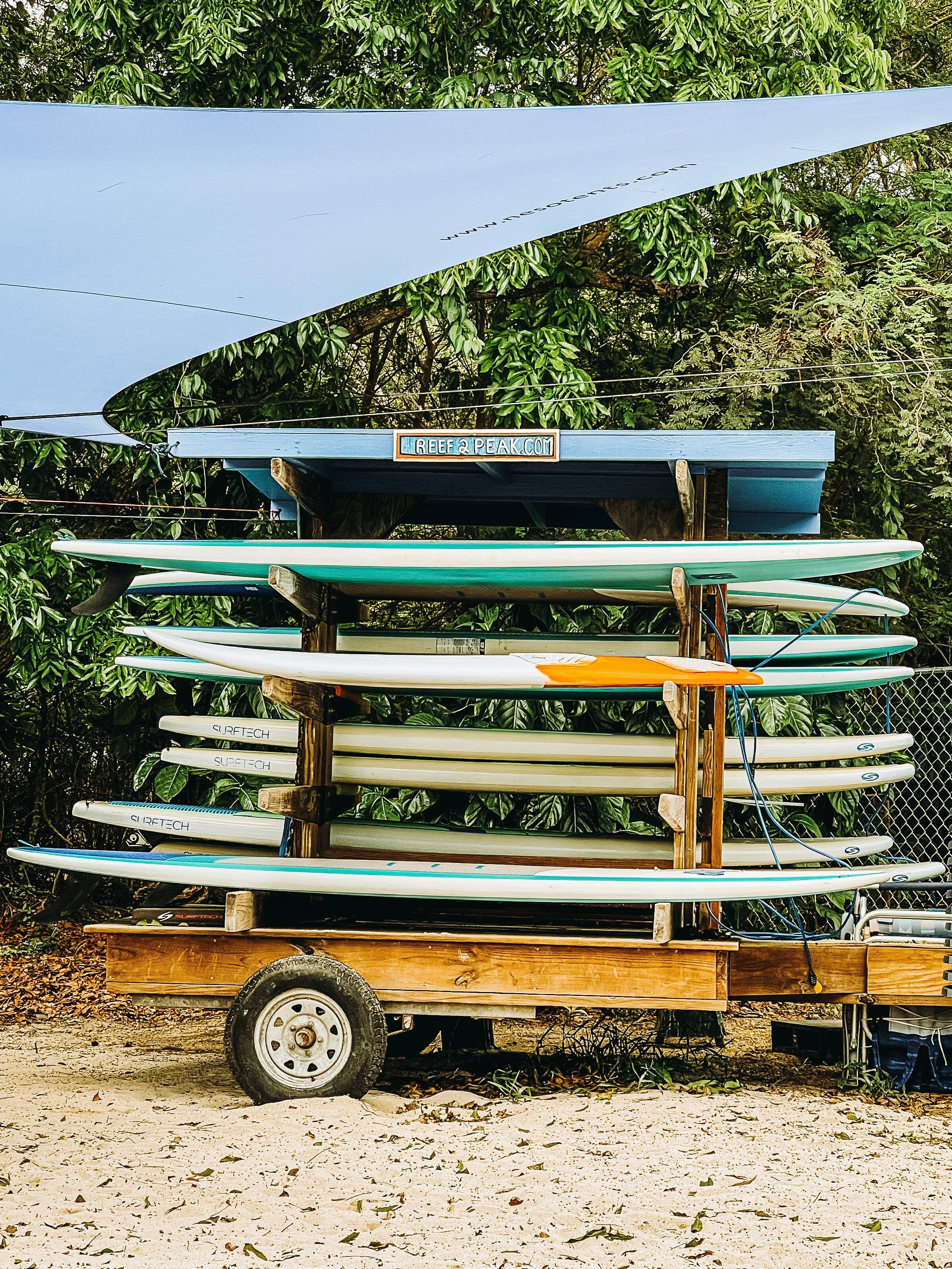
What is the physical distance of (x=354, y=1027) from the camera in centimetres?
502

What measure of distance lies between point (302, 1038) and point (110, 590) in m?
2.27

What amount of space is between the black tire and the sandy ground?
918mm

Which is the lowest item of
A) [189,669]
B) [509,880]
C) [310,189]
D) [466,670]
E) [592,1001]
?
[592,1001]

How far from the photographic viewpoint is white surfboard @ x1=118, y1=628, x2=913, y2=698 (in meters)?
5.17

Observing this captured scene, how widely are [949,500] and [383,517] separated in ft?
14.9

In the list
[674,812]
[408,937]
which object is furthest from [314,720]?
[674,812]

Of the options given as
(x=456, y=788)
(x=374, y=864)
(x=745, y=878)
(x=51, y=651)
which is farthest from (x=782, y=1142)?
(x=51, y=651)

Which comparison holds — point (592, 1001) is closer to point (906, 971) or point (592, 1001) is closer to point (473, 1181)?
point (473, 1181)

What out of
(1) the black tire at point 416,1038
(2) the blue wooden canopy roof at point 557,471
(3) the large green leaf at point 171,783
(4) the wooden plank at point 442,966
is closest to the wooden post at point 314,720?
(2) the blue wooden canopy roof at point 557,471

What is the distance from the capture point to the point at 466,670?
532 cm

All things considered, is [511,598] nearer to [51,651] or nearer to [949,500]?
[51,651]

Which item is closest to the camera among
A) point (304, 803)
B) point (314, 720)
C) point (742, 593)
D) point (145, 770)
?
point (304, 803)

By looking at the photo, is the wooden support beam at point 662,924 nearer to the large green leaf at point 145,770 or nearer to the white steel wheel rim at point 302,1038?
the white steel wheel rim at point 302,1038

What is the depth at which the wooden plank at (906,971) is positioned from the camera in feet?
16.9
